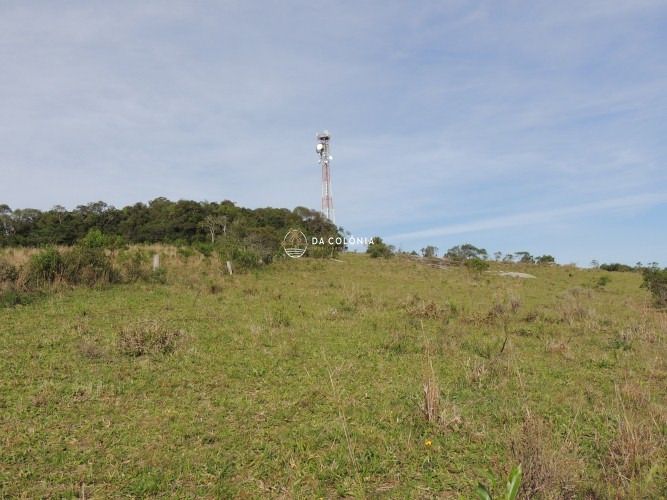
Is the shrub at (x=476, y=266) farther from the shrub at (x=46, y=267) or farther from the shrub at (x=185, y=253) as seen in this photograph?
the shrub at (x=46, y=267)

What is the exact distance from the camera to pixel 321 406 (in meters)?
5.41

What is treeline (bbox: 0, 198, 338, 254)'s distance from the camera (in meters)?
37.3

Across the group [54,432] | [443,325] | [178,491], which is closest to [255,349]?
[54,432]

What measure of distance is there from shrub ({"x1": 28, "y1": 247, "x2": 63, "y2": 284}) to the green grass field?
7.37 ft

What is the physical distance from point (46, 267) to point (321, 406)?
1136cm

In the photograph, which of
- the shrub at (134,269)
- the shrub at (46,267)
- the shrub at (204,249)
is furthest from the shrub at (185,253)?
the shrub at (46,267)

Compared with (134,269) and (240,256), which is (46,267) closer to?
(134,269)

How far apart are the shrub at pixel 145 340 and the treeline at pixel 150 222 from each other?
77.8ft

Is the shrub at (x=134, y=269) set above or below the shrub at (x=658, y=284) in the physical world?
above

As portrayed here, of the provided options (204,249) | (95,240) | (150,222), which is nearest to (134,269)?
(95,240)

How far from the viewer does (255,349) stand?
779cm

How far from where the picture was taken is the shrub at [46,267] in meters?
12.7

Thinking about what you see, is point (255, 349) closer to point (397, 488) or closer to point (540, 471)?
point (397, 488)

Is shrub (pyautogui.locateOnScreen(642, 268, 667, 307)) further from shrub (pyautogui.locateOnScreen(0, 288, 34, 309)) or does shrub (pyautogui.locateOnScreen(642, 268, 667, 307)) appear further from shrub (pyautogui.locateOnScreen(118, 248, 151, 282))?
shrub (pyautogui.locateOnScreen(0, 288, 34, 309))
